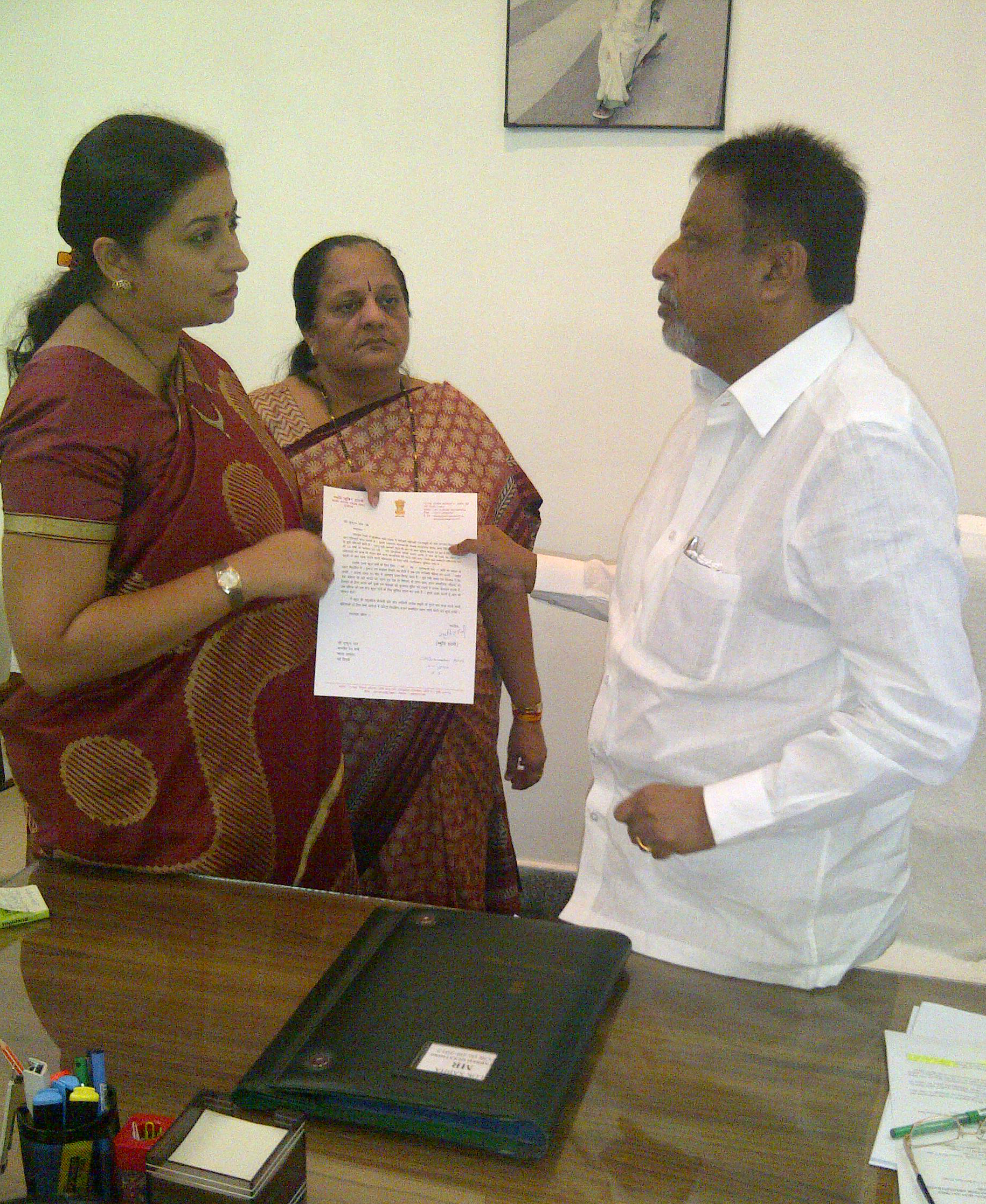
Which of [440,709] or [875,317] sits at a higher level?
[875,317]

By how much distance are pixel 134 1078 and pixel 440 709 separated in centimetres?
121

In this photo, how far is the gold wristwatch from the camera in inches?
55.7

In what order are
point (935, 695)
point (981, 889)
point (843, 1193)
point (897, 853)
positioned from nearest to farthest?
point (843, 1193), point (935, 695), point (897, 853), point (981, 889)

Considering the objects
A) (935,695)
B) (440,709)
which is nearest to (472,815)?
(440,709)

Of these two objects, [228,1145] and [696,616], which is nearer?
[228,1145]

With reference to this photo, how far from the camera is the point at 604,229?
9.84 ft

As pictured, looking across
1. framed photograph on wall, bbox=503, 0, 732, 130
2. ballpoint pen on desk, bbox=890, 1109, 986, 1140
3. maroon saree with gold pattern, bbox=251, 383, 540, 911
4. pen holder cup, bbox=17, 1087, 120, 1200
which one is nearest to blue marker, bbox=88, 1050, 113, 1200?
pen holder cup, bbox=17, 1087, 120, 1200

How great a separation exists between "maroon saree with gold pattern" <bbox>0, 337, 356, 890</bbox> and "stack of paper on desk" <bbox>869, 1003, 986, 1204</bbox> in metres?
0.91

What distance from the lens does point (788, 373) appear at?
4.46ft

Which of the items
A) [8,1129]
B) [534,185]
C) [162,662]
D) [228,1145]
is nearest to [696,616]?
[162,662]

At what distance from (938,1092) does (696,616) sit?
1.97ft

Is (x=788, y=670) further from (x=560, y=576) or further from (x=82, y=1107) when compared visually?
(x=82, y=1107)

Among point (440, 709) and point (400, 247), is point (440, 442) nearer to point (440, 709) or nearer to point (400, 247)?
point (440, 709)

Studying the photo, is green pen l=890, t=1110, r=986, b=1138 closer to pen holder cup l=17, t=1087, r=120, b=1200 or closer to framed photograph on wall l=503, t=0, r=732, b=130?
pen holder cup l=17, t=1087, r=120, b=1200
